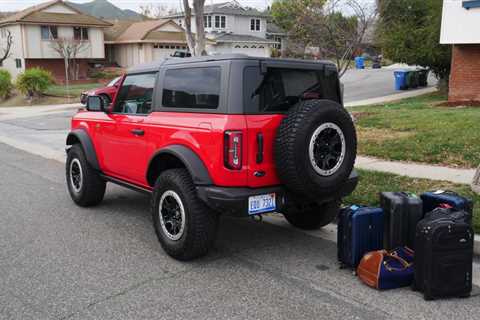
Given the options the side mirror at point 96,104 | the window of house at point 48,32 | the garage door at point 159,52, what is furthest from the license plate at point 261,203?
the garage door at point 159,52

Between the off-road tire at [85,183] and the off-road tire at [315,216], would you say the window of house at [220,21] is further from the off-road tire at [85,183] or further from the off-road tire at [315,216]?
the off-road tire at [315,216]

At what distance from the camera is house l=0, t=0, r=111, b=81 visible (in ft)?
130

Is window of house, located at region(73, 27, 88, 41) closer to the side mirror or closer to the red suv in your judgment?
the side mirror

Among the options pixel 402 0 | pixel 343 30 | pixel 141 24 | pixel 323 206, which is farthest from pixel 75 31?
pixel 323 206

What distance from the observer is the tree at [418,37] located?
19562mm

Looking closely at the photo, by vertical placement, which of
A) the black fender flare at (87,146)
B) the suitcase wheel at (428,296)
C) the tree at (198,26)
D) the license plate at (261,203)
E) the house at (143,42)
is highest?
the house at (143,42)

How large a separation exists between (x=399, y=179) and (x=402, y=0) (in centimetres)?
1338

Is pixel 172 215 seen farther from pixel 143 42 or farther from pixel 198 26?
pixel 143 42

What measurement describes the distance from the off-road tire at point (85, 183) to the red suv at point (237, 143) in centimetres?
151

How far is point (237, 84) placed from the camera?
4559 millimetres

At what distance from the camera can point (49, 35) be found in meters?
40.4

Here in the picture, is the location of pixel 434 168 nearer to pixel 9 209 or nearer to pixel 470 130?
pixel 470 130

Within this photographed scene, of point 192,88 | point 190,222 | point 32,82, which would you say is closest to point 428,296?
point 190,222

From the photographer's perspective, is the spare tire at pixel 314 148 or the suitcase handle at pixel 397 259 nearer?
the suitcase handle at pixel 397 259
